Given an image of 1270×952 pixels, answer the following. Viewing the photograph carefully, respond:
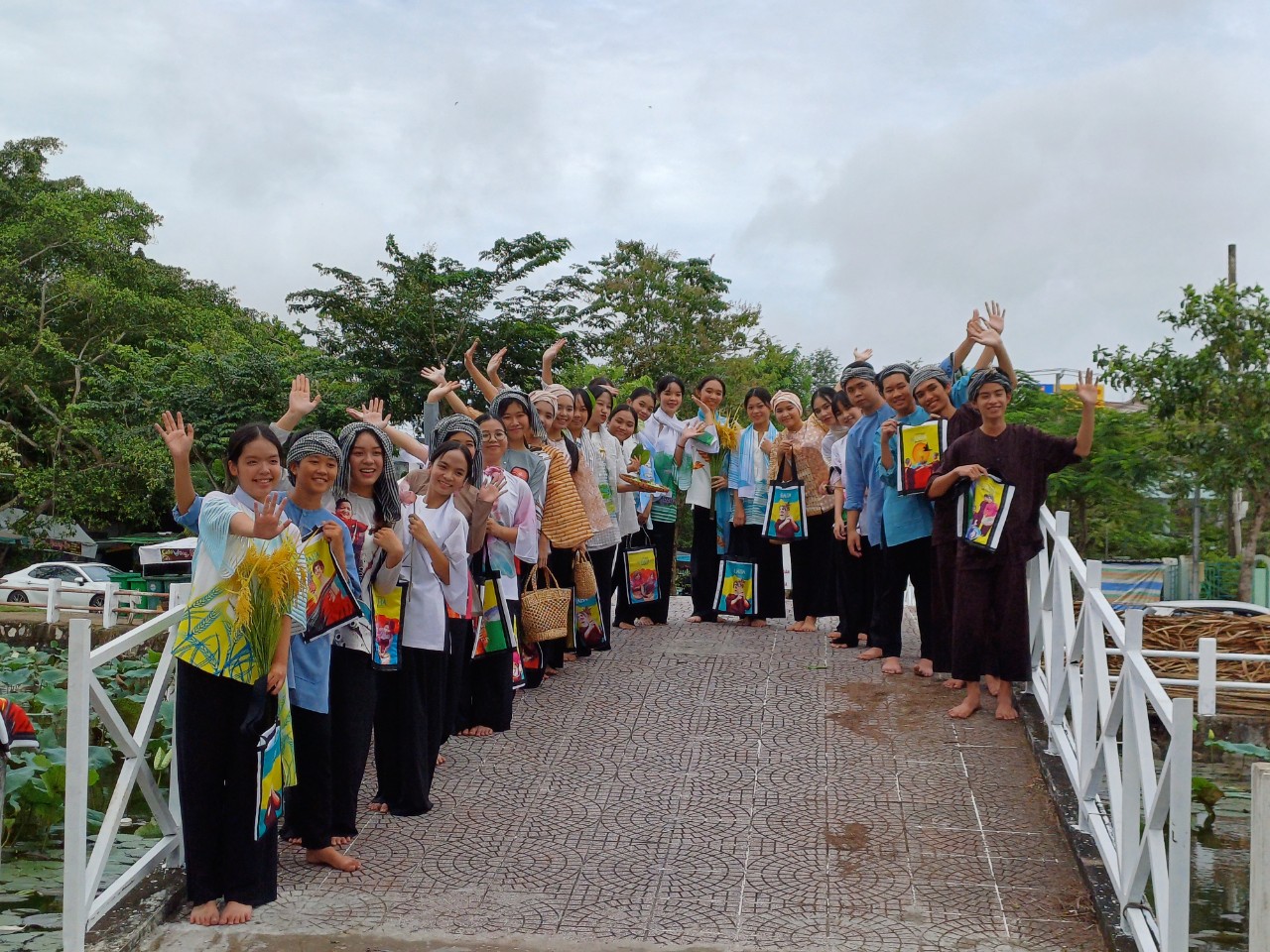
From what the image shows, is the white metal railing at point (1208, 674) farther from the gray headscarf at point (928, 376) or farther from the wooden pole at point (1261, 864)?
the wooden pole at point (1261, 864)

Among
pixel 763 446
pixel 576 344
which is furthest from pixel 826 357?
pixel 763 446

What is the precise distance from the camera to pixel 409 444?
20.0 feet

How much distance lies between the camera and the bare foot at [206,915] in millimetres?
4051

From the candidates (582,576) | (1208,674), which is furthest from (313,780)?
(1208,674)

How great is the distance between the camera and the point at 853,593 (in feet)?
26.5

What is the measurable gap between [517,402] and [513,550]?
0.89 m

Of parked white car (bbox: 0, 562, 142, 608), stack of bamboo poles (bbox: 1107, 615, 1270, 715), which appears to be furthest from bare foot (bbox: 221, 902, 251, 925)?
parked white car (bbox: 0, 562, 142, 608)

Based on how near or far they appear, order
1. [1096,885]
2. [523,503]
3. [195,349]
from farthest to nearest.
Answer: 1. [195,349]
2. [523,503]
3. [1096,885]

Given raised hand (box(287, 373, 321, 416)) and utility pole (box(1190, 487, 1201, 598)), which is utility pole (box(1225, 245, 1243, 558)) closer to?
utility pole (box(1190, 487, 1201, 598))

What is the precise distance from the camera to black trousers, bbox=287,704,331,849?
175 inches

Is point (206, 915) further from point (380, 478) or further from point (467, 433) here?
point (467, 433)

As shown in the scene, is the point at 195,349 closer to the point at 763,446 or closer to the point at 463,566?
the point at 763,446

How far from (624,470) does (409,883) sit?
14.5 ft

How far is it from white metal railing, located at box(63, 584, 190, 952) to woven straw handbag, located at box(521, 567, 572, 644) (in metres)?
2.60
